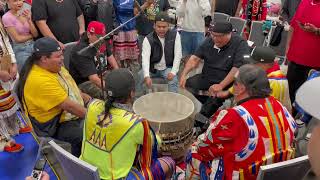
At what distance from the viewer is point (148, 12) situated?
475cm

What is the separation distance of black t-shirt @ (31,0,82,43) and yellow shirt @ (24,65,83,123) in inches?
50.1

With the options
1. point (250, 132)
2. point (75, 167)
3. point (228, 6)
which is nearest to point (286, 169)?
point (250, 132)

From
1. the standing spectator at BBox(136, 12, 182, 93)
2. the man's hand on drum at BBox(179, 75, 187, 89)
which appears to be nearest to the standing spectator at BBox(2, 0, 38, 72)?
the standing spectator at BBox(136, 12, 182, 93)

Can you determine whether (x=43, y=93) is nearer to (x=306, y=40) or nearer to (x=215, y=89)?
(x=215, y=89)

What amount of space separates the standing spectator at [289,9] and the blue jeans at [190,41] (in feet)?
3.43

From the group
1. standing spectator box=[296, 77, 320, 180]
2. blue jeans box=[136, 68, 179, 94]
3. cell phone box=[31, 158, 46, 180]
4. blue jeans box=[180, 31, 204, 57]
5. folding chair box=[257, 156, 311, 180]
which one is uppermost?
standing spectator box=[296, 77, 320, 180]

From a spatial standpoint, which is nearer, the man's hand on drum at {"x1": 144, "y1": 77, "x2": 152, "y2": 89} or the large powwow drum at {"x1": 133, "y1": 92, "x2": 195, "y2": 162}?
the large powwow drum at {"x1": 133, "y1": 92, "x2": 195, "y2": 162}

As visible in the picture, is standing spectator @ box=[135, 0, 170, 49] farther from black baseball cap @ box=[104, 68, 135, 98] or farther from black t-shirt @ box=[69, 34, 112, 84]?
black baseball cap @ box=[104, 68, 135, 98]

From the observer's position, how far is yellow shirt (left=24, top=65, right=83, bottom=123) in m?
2.45

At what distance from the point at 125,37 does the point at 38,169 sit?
7.66ft

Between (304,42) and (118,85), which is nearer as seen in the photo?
(118,85)

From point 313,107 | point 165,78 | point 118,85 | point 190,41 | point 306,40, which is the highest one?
point 313,107

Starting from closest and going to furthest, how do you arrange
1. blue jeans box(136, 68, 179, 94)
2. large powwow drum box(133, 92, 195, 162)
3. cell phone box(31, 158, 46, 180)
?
cell phone box(31, 158, 46, 180) < large powwow drum box(133, 92, 195, 162) < blue jeans box(136, 68, 179, 94)

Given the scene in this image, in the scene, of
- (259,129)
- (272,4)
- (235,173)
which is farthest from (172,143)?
(272,4)
